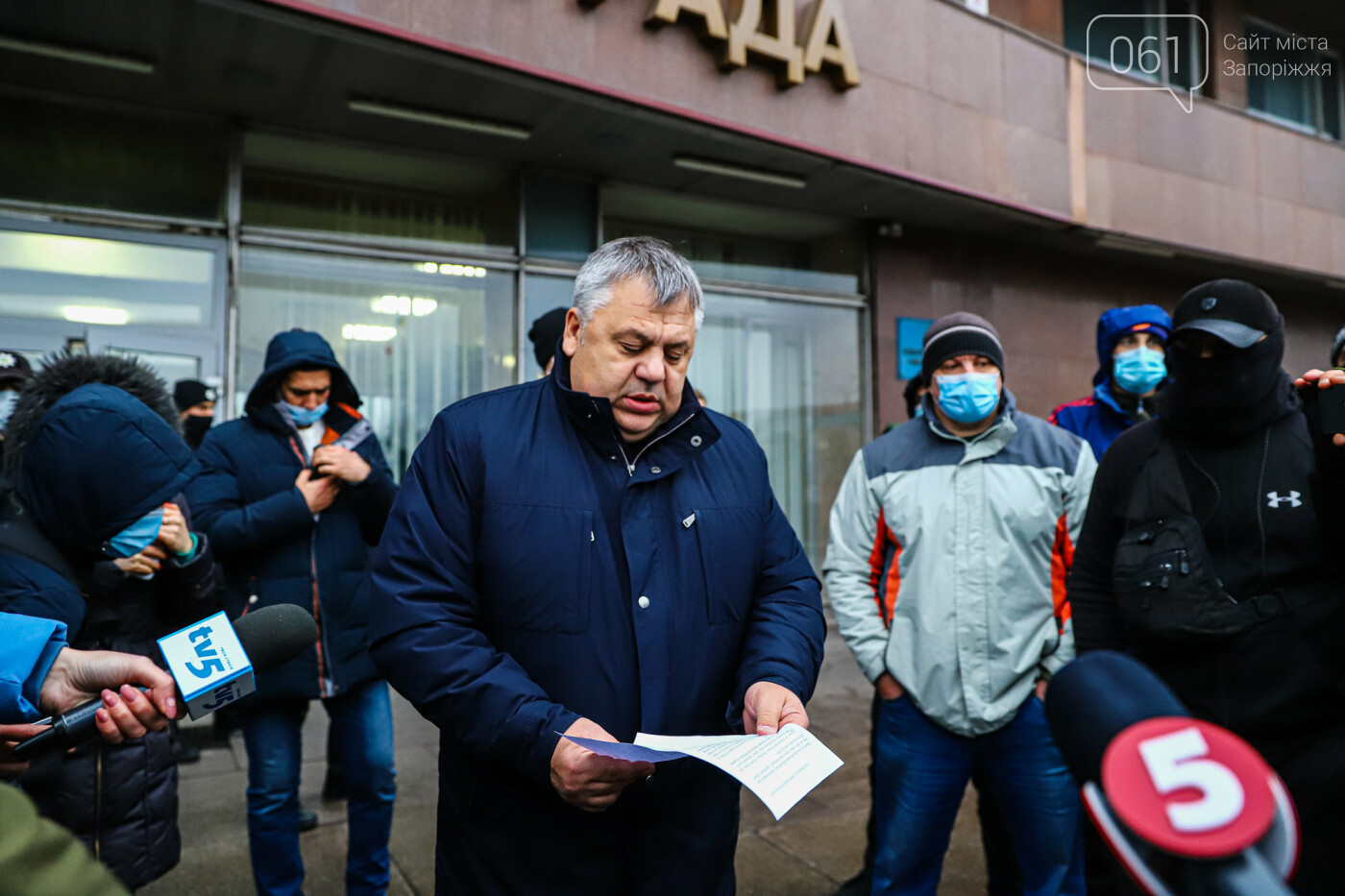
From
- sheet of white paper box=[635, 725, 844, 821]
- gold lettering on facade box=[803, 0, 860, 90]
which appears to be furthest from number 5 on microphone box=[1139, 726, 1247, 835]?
gold lettering on facade box=[803, 0, 860, 90]

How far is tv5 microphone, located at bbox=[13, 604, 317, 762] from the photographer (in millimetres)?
1443

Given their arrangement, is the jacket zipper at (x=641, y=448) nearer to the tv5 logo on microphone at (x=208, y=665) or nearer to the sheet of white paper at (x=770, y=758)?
the sheet of white paper at (x=770, y=758)

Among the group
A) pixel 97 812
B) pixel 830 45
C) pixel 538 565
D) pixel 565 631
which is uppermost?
pixel 830 45

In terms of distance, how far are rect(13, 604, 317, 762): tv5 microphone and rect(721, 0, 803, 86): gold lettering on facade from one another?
640 centimetres

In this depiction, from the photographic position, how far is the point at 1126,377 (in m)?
4.09

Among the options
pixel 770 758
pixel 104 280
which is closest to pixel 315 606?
pixel 770 758

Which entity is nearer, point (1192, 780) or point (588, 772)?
point (1192, 780)

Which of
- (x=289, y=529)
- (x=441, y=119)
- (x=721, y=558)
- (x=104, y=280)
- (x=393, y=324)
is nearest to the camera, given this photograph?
(x=721, y=558)

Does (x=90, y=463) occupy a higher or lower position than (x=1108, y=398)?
lower

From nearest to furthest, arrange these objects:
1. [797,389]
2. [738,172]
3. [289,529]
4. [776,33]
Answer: [289,529], [776,33], [738,172], [797,389]

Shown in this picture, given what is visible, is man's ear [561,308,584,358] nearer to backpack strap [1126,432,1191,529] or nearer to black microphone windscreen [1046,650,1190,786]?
black microphone windscreen [1046,650,1190,786]

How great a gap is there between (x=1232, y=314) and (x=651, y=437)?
5.08 feet

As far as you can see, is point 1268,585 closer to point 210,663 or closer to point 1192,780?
point 1192,780

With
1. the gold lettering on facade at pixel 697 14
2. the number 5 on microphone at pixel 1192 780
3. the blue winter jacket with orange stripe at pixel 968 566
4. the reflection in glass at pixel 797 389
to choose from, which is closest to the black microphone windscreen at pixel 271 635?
the number 5 on microphone at pixel 1192 780
